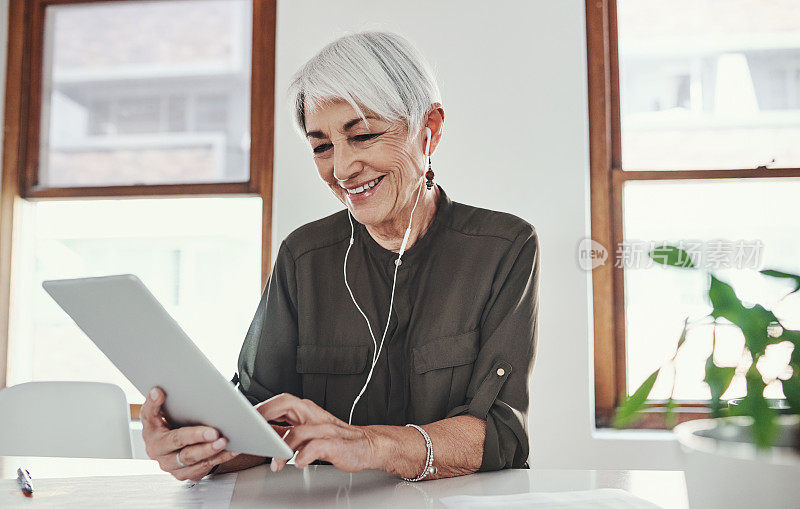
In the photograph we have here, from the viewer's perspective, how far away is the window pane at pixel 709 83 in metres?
2.47

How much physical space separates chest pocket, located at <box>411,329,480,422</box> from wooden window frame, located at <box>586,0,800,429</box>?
3.85 ft

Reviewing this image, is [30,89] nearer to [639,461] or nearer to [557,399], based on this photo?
[557,399]

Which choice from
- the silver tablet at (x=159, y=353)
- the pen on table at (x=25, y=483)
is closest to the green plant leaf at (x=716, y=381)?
the silver tablet at (x=159, y=353)

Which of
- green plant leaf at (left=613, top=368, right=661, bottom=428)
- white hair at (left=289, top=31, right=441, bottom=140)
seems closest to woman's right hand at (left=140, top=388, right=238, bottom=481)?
green plant leaf at (left=613, top=368, right=661, bottom=428)

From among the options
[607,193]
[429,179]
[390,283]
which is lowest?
[390,283]

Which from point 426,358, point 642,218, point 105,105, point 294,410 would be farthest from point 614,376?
point 105,105

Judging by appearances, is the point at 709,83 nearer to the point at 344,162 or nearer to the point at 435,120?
the point at 435,120

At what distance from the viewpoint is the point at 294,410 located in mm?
1051

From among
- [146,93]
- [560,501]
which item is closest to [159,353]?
[560,501]

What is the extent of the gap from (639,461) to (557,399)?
1.07 feet

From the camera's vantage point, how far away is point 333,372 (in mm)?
1518

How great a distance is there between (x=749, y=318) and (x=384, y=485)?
62 cm

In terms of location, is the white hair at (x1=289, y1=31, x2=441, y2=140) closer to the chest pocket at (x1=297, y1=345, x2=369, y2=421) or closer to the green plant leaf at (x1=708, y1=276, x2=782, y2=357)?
the chest pocket at (x1=297, y1=345, x2=369, y2=421)

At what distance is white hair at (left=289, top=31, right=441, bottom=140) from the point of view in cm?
140
